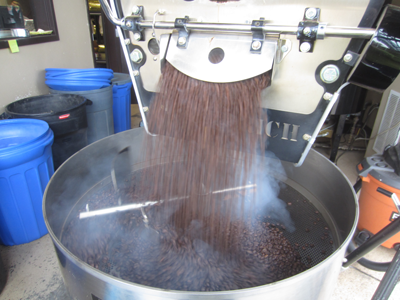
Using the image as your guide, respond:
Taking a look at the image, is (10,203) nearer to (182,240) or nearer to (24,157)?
(24,157)

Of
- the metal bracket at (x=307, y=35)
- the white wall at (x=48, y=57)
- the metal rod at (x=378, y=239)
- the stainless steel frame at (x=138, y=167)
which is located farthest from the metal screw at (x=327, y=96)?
the white wall at (x=48, y=57)

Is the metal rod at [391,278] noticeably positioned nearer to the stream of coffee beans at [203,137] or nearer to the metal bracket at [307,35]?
the stream of coffee beans at [203,137]

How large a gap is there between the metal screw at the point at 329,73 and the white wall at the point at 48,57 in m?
2.14

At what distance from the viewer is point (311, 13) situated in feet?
1.98

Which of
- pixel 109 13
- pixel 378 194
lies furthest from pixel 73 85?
pixel 378 194

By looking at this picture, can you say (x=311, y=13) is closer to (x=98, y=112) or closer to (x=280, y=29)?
(x=280, y=29)

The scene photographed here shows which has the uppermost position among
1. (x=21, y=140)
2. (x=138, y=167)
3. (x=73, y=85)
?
(x=73, y=85)

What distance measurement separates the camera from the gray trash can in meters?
2.08

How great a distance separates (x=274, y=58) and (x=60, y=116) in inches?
57.0

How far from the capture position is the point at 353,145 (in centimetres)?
289

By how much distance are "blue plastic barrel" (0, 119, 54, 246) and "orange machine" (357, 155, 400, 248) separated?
6.11 ft

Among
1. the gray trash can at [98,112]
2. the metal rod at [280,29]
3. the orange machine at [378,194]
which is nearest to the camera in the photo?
the metal rod at [280,29]

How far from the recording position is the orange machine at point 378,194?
1.44 metres

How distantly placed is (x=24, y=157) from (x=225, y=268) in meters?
1.16
